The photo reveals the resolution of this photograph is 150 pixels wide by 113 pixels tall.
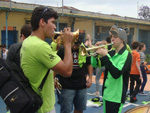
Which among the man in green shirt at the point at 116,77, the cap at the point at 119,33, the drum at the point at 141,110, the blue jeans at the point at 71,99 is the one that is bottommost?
the blue jeans at the point at 71,99

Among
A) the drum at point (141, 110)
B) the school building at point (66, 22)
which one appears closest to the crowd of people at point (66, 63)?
the drum at point (141, 110)

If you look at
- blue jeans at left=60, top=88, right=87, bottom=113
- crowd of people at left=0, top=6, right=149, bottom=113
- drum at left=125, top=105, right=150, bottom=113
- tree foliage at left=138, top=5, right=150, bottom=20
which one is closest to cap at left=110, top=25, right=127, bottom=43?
crowd of people at left=0, top=6, right=149, bottom=113

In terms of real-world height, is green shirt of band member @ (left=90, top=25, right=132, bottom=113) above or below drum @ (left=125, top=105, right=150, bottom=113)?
above

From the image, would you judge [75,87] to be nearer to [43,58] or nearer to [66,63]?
[66,63]

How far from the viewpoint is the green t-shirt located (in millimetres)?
1778

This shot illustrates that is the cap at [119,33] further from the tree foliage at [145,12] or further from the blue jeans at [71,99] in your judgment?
A: the tree foliage at [145,12]

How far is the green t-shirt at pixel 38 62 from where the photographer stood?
1.78 metres

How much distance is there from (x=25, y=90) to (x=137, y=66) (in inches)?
185

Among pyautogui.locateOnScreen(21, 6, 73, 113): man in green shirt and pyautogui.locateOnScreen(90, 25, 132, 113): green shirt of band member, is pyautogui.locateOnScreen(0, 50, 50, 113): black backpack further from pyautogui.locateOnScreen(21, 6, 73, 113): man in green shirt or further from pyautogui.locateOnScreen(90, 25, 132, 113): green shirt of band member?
pyautogui.locateOnScreen(90, 25, 132, 113): green shirt of band member

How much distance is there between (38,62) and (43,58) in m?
0.09

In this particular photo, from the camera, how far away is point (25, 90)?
175cm

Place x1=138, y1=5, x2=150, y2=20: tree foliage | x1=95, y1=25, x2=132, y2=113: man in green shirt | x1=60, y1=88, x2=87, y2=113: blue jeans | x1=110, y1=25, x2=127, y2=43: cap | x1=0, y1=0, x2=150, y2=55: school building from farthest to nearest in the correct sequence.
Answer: x1=138, y1=5, x2=150, y2=20: tree foliage → x1=0, y1=0, x2=150, y2=55: school building → x1=60, y1=88, x2=87, y2=113: blue jeans → x1=110, y1=25, x2=127, y2=43: cap → x1=95, y1=25, x2=132, y2=113: man in green shirt

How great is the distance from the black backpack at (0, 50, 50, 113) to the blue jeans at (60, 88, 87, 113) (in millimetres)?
1505

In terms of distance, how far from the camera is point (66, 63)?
187cm
